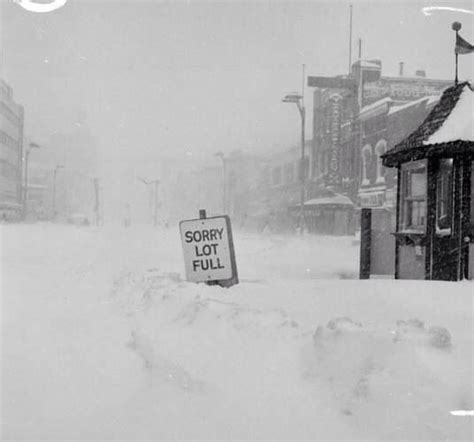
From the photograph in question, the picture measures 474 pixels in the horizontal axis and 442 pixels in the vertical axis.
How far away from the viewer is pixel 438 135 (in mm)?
8461

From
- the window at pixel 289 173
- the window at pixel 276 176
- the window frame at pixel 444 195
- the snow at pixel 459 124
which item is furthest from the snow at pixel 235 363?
the window at pixel 276 176

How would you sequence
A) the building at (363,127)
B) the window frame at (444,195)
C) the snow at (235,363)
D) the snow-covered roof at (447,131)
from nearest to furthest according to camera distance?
the snow at (235,363) → the snow-covered roof at (447,131) → the window frame at (444,195) → the building at (363,127)

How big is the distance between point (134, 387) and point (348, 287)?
3.41 meters

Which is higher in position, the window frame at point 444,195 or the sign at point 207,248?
the window frame at point 444,195

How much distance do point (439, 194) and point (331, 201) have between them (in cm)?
1228

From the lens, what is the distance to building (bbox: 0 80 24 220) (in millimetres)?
6633

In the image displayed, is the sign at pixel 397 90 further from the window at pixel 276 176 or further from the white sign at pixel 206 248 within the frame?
the white sign at pixel 206 248

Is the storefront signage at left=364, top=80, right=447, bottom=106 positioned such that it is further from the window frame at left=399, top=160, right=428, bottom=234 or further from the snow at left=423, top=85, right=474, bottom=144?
the snow at left=423, top=85, right=474, bottom=144

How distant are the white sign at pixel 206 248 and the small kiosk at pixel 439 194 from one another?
3665mm

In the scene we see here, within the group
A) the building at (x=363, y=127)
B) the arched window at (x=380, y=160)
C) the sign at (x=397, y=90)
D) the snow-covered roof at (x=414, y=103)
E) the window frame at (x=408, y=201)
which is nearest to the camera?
the window frame at (x=408, y=201)

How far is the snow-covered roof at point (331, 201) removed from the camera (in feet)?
67.3

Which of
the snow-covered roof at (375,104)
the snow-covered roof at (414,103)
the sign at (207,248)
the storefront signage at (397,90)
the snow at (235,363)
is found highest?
the storefront signage at (397,90)

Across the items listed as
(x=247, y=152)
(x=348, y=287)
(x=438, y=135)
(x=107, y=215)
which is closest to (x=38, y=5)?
(x=348, y=287)

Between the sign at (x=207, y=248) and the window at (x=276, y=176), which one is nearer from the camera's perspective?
the sign at (x=207, y=248)
